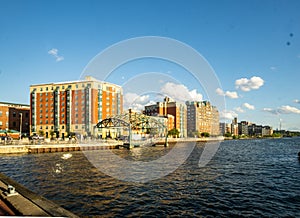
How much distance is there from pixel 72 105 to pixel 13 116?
2899 centimetres

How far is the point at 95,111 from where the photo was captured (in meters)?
114

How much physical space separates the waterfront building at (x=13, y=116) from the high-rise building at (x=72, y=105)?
6872 mm

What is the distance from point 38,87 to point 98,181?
111m

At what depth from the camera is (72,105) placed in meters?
117

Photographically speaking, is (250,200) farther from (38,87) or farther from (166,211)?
(38,87)

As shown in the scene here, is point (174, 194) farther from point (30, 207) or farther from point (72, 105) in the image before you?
point (72, 105)

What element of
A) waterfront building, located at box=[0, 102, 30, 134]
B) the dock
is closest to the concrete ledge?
the dock

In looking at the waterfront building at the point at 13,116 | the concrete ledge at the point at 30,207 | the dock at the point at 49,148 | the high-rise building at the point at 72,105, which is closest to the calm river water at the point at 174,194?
the concrete ledge at the point at 30,207

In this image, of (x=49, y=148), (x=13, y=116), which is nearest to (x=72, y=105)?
(x=13, y=116)

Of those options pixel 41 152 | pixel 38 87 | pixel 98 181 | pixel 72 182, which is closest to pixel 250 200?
pixel 98 181

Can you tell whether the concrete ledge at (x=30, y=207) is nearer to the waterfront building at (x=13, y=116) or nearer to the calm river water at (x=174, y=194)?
the calm river water at (x=174, y=194)

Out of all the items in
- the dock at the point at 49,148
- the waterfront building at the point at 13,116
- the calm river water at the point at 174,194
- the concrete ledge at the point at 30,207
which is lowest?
the dock at the point at 49,148

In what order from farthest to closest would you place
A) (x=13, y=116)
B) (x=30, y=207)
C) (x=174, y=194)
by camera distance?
1. (x=13, y=116)
2. (x=174, y=194)
3. (x=30, y=207)

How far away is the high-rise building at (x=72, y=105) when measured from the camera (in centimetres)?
11319
